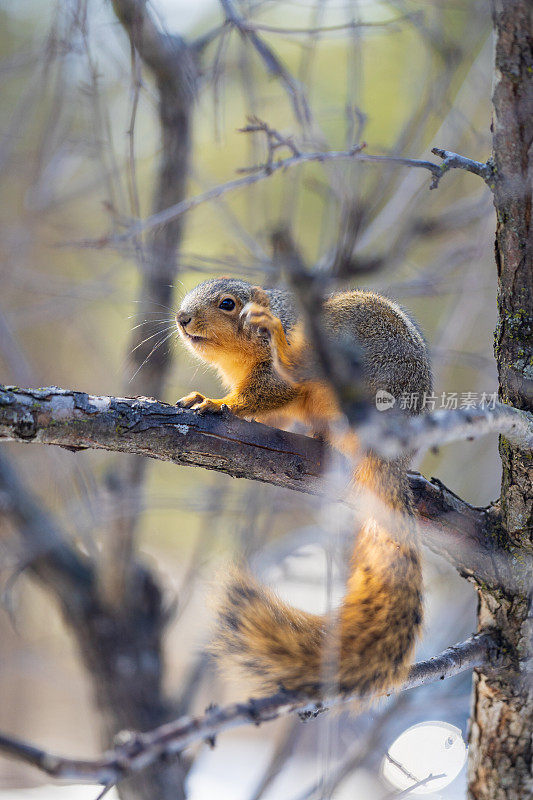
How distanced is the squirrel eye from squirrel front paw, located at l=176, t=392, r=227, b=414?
0.39 metres

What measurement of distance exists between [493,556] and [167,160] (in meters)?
1.61

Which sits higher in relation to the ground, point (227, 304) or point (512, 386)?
point (227, 304)

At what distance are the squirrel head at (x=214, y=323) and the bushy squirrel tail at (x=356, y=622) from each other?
0.58 metres

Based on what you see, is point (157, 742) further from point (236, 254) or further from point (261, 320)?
point (236, 254)

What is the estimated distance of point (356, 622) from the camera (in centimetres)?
137

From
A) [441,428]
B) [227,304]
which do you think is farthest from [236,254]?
[441,428]

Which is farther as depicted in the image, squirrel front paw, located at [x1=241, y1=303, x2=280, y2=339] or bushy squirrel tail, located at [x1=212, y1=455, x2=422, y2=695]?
squirrel front paw, located at [x1=241, y1=303, x2=280, y2=339]

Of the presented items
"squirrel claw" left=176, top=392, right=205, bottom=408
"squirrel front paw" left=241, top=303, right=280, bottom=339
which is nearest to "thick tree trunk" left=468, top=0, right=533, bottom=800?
"squirrel front paw" left=241, top=303, right=280, bottom=339

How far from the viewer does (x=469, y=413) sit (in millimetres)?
1021

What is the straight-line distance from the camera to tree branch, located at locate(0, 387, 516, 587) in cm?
129

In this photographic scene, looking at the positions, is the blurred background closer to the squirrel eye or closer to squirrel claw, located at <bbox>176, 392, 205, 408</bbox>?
the squirrel eye

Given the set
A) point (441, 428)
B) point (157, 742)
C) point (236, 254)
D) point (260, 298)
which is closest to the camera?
point (157, 742)

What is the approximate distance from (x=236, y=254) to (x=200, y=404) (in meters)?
1.18

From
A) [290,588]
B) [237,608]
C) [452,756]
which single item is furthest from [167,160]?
[452,756]
